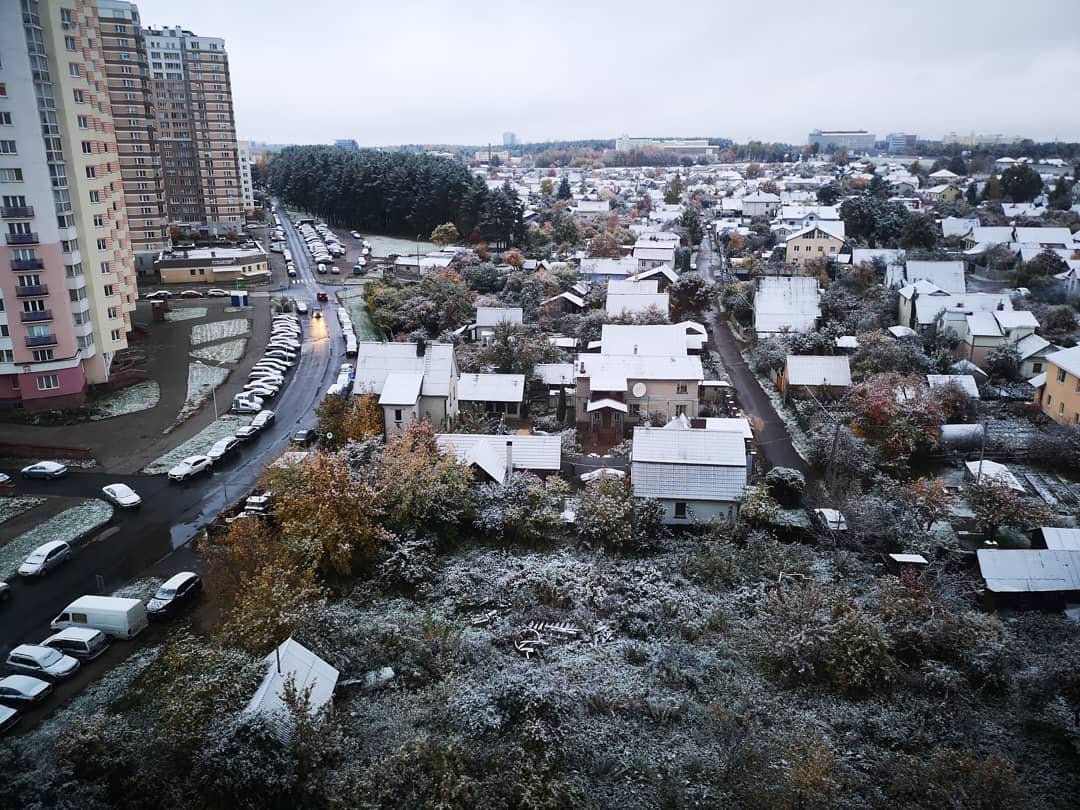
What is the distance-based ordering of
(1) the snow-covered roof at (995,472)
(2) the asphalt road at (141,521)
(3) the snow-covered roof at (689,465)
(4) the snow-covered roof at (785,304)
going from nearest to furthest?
(2) the asphalt road at (141,521) < (3) the snow-covered roof at (689,465) < (1) the snow-covered roof at (995,472) < (4) the snow-covered roof at (785,304)

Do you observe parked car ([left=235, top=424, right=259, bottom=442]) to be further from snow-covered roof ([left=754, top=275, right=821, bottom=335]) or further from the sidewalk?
snow-covered roof ([left=754, top=275, right=821, bottom=335])

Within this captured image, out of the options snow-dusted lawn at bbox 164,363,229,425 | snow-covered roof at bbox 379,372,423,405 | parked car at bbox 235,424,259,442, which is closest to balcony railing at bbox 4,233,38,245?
snow-dusted lawn at bbox 164,363,229,425

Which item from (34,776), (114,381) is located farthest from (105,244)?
(34,776)

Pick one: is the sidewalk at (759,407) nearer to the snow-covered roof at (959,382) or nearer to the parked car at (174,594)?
the snow-covered roof at (959,382)

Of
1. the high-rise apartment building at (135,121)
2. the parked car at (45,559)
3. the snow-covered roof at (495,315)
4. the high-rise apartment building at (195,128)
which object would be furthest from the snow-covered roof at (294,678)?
the high-rise apartment building at (195,128)

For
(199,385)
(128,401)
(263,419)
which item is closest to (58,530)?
(263,419)

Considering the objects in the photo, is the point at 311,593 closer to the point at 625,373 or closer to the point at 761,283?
the point at 625,373
